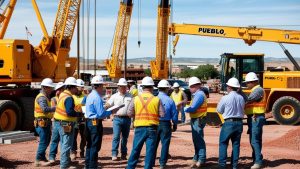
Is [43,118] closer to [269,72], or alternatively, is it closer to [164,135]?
[164,135]

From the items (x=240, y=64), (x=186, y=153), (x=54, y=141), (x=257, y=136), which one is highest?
(x=240, y=64)

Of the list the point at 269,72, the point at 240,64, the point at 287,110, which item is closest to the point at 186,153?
the point at 287,110

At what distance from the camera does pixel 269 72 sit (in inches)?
843

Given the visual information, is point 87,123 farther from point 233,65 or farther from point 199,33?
point 199,33

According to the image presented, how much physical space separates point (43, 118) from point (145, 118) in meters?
3.32

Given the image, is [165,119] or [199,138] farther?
[199,138]

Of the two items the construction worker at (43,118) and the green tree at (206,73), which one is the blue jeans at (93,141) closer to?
the construction worker at (43,118)

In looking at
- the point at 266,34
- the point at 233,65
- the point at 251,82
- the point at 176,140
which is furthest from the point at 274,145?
the point at 266,34

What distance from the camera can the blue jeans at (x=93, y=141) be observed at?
1000 cm

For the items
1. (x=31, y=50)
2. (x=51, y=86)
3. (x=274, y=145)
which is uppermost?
(x=31, y=50)

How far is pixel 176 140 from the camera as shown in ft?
52.1

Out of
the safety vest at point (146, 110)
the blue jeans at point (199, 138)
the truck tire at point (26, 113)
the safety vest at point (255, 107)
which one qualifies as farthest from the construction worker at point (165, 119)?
the truck tire at point (26, 113)

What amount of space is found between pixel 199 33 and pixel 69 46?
11.1 meters

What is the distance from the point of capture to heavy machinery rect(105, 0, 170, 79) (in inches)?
1497
